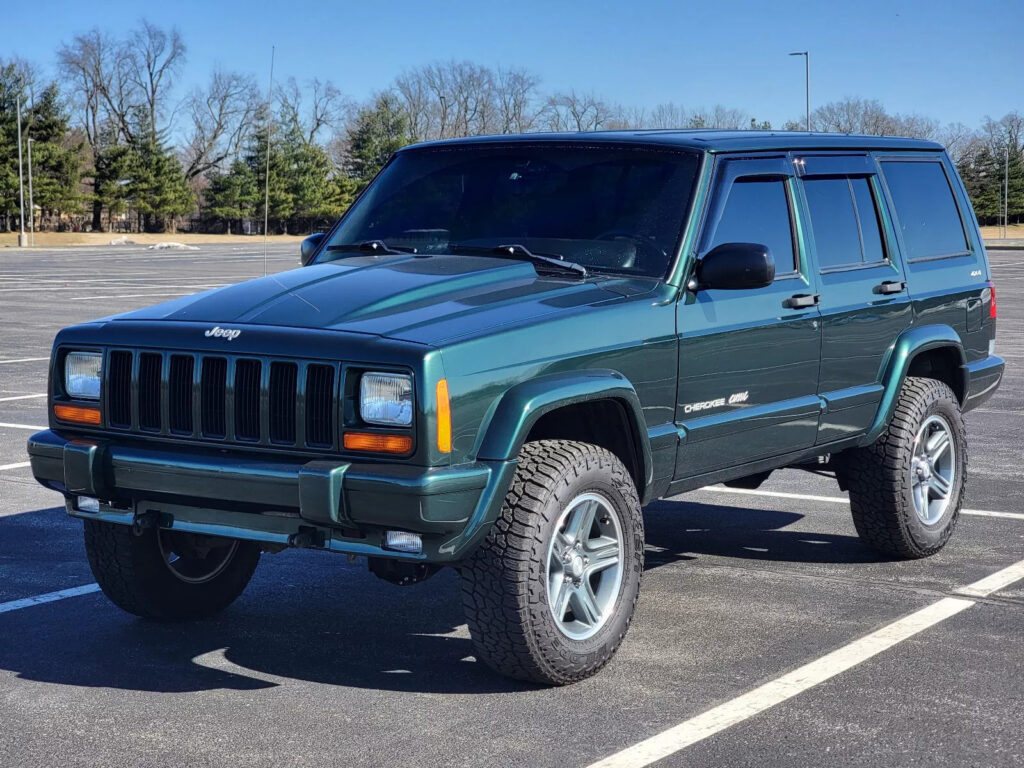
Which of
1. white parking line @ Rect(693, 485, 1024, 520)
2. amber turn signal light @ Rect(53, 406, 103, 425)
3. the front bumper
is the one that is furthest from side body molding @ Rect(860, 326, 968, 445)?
amber turn signal light @ Rect(53, 406, 103, 425)

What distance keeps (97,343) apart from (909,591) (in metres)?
3.63

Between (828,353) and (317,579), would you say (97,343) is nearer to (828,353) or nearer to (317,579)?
(317,579)

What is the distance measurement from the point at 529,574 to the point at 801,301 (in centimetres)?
203

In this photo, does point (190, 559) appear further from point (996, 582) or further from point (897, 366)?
point (996, 582)

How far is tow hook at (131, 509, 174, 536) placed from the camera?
4898 mm

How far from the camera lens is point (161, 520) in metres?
4.91

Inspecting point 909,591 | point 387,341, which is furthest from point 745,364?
point 387,341

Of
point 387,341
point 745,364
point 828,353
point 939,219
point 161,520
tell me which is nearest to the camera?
point 387,341

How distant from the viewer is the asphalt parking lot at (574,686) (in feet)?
14.1

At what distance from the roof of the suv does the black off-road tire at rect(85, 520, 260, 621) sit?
2141mm

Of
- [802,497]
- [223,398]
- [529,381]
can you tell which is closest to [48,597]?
[223,398]

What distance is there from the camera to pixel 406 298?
16.2ft

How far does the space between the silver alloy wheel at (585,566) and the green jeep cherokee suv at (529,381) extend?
0.01 metres

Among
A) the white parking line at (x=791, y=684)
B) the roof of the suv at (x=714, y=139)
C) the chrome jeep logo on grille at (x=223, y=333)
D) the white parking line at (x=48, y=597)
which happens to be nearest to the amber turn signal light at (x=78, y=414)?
the chrome jeep logo on grille at (x=223, y=333)
